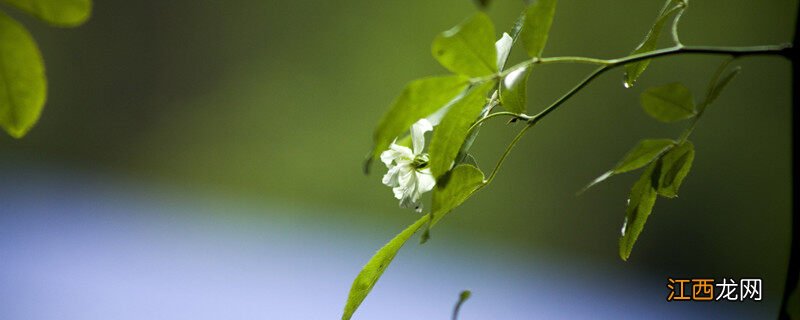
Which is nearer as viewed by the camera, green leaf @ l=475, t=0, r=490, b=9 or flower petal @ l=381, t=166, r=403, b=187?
green leaf @ l=475, t=0, r=490, b=9

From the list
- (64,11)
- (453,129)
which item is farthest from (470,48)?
(64,11)

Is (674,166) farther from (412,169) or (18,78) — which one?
(18,78)

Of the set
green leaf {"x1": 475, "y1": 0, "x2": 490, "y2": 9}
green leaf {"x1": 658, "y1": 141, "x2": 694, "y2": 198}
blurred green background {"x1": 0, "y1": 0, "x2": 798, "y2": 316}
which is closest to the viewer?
green leaf {"x1": 475, "y1": 0, "x2": 490, "y2": 9}

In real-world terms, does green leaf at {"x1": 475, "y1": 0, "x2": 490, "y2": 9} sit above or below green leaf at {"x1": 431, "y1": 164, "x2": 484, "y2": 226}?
above

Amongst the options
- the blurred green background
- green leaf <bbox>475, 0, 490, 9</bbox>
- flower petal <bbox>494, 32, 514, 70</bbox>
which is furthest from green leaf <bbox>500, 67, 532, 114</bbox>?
the blurred green background

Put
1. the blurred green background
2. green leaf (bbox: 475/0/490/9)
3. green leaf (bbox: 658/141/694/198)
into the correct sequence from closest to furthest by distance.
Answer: green leaf (bbox: 475/0/490/9), green leaf (bbox: 658/141/694/198), the blurred green background

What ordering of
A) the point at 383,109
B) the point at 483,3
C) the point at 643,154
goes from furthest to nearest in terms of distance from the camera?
1. the point at 383,109
2. the point at 643,154
3. the point at 483,3

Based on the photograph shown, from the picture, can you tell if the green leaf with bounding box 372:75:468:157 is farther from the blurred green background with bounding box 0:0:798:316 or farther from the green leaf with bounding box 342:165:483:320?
the blurred green background with bounding box 0:0:798:316
